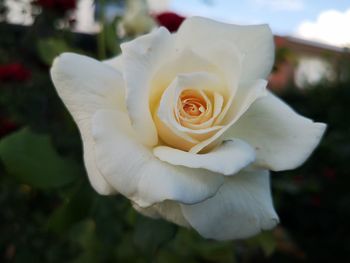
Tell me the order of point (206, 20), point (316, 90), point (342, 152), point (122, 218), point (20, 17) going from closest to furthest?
point (206, 20) → point (122, 218) → point (20, 17) → point (342, 152) → point (316, 90)

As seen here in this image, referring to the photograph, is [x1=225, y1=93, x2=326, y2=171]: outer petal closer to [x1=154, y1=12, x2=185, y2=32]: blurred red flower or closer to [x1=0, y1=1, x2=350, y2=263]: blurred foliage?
[x1=0, y1=1, x2=350, y2=263]: blurred foliage

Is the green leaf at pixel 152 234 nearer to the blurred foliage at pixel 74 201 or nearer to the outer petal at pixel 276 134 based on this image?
the blurred foliage at pixel 74 201

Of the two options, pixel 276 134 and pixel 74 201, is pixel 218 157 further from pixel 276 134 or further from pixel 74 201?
pixel 74 201

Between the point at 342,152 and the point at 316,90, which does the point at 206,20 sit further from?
the point at 316,90

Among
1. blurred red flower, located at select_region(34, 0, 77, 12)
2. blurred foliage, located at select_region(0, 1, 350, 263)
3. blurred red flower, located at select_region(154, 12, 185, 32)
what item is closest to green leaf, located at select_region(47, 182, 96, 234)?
blurred foliage, located at select_region(0, 1, 350, 263)

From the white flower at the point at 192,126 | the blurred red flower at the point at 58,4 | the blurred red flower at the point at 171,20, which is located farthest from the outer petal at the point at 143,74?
the blurred red flower at the point at 58,4

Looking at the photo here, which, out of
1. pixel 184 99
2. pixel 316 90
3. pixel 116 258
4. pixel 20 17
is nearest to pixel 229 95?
pixel 184 99
